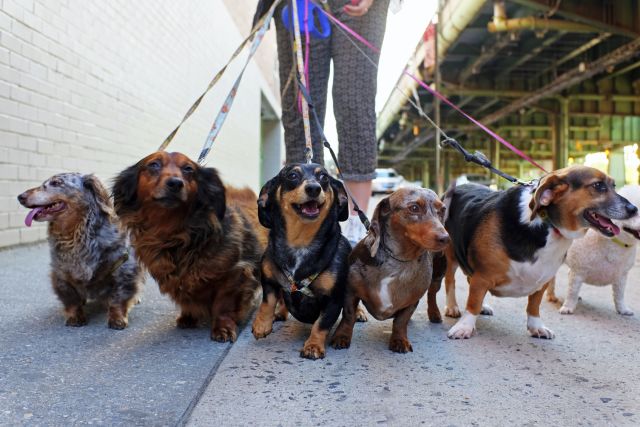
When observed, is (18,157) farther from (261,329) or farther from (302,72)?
(261,329)

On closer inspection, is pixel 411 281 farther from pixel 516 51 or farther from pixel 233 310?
pixel 516 51

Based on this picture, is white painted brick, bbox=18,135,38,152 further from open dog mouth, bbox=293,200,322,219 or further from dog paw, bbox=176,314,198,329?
open dog mouth, bbox=293,200,322,219

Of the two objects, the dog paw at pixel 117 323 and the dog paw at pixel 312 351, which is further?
the dog paw at pixel 117 323

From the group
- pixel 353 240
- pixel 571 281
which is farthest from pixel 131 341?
pixel 571 281

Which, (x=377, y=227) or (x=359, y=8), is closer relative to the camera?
(x=377, y=227)

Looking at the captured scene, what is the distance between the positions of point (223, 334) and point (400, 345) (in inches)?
32.0

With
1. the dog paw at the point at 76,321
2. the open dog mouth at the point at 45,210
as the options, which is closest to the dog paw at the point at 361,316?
the dog paw at the point at 76,321

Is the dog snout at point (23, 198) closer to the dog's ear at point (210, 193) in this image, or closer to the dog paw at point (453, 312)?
the dog's ear at point (210, 193)

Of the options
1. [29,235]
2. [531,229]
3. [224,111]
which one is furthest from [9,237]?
[531,229]

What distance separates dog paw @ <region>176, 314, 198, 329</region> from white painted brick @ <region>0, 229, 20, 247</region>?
2735 mm

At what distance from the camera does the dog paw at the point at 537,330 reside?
103 inches

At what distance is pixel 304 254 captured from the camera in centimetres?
241

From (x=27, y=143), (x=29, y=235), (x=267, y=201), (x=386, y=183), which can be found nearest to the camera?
(x=267, y=201)

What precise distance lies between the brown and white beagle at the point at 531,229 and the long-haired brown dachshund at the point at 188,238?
112 cm
